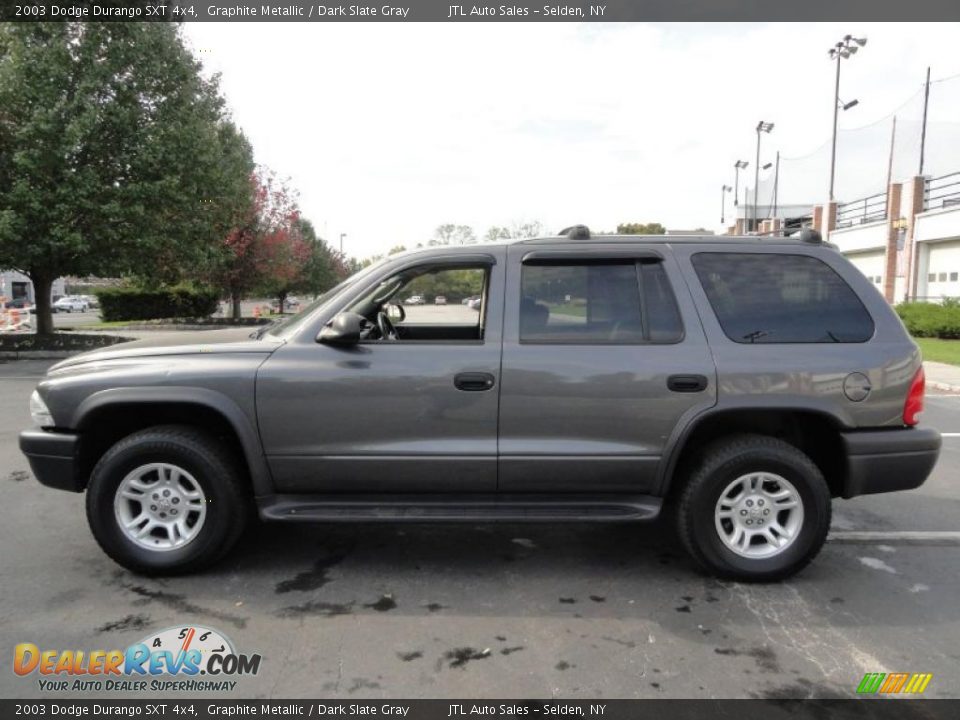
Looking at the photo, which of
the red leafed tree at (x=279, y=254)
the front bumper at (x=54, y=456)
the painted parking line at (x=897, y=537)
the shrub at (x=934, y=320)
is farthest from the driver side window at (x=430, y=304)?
the red leafed tree at (x=279, y=254)

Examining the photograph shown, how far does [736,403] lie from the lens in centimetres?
362

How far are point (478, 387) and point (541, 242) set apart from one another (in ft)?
3.15

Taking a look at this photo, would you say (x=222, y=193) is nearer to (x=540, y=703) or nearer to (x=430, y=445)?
(x=430, y=445)

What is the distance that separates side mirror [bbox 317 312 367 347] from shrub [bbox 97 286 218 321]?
32054 mm

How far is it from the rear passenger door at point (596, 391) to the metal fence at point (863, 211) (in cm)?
3370

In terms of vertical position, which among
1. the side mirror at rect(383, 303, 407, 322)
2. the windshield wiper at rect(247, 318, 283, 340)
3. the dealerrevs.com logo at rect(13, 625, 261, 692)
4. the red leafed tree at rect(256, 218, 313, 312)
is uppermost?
the red leafed tree at rect(256, 218, 313, 312)

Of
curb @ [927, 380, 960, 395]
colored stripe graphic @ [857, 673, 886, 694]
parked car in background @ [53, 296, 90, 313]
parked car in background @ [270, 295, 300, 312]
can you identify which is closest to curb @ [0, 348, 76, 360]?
colored stripe graphic @ [857, 673, 886, 694]

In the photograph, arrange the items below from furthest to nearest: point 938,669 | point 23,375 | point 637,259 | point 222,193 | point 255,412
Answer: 1. point 222,193
2. point 23,375
3. point 637,259
4. point 255,412
5. point 938,669

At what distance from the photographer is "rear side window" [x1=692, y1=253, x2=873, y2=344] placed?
374 cm

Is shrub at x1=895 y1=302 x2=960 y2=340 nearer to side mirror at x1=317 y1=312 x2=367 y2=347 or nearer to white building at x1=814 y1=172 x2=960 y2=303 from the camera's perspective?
white building at x1=814 y1=172 x2=960 y2=303

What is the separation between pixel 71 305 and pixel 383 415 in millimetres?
57191

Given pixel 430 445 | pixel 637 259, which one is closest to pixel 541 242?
pixel 637 259

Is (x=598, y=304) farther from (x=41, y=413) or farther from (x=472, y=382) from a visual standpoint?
(x=41, y=413)

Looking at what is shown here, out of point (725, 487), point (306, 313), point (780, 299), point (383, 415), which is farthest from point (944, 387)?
point (306, 313)
